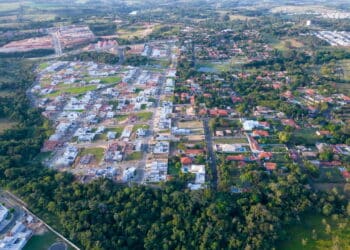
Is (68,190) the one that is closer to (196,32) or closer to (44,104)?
(44,104)

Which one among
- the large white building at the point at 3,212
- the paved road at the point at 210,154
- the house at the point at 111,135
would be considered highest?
the house at the point at 111,135

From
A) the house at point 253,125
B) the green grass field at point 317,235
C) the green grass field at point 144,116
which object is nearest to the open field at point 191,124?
the green grass field at point 144,116

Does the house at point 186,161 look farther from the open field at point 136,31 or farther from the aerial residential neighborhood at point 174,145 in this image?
the open field at point 136,31

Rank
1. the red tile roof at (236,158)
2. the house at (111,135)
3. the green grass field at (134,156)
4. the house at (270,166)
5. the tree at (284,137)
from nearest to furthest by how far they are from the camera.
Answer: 1. the house at (270,166)
2. the red tile roof at (236,158)
3. the green grass field at (134,156)
4. the tree at (284,137)
5. the house at (111,135)

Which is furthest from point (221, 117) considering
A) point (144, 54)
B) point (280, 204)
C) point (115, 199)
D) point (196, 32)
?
point (196, 32)

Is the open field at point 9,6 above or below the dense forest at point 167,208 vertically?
above

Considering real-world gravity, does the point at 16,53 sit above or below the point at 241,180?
above
